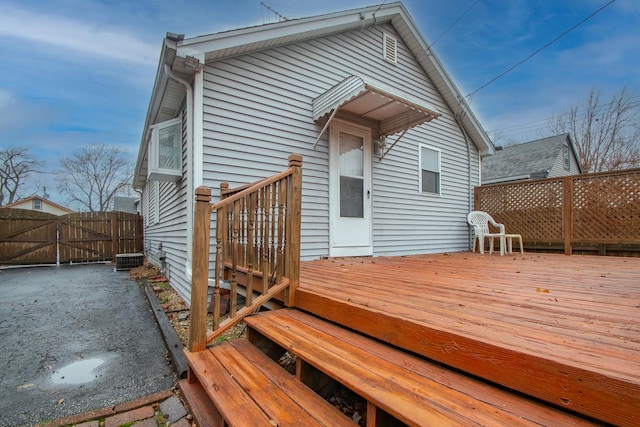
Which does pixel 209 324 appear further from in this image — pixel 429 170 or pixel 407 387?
pixel 429 170

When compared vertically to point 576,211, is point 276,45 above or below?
above

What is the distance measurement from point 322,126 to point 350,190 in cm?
116

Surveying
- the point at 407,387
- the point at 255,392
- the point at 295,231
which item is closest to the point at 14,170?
the point at 295,231

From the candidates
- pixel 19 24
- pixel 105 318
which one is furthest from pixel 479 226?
pixel 19 24

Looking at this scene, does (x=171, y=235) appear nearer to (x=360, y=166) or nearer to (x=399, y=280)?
(x=360, y=166)

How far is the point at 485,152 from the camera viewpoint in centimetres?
771

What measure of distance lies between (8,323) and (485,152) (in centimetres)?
938

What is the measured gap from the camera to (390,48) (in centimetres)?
589

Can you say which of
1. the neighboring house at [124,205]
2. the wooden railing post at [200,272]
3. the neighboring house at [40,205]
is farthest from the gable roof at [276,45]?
the neighboring house at [40,205]

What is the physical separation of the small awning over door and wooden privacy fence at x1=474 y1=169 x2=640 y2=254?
11.9 feet

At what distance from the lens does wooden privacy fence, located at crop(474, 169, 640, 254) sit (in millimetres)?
5414

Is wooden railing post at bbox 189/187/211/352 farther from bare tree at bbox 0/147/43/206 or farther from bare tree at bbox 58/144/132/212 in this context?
bare tree at bbox 0/147/43/206

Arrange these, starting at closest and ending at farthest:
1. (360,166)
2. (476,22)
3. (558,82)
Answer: (360,166) < (476,22) < (558,82)

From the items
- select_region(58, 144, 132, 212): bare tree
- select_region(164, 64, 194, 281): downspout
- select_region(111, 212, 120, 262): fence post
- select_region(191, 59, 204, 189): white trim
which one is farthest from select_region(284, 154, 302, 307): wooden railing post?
select_region(58, 144, 132, 212): bare tree
